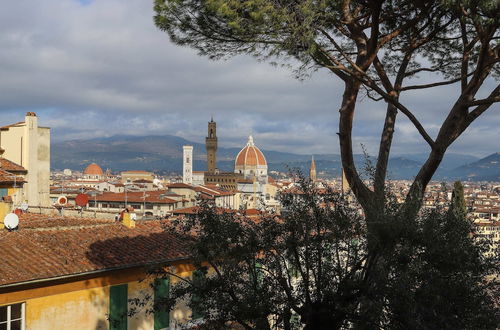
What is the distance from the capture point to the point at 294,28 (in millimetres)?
8625

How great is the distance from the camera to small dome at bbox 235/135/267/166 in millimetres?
147750

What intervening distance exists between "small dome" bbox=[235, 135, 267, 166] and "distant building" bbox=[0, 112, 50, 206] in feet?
391

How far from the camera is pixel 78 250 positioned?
11.4m

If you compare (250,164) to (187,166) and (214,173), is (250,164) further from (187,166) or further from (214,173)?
(187,166)

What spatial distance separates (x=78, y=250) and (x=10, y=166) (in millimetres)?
15273

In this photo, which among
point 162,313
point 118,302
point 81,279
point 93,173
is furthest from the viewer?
point 93,173

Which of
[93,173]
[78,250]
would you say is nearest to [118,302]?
[78,250]

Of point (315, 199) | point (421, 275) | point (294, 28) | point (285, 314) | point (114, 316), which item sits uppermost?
point (294, 28)

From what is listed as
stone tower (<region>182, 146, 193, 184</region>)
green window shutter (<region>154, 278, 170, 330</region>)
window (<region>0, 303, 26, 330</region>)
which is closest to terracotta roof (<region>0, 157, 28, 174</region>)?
green window shutter (<region>154, 278, 170, 330</region>)

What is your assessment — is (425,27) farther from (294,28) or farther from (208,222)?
(208,222)

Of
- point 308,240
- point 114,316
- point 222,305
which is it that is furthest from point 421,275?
point 114,316

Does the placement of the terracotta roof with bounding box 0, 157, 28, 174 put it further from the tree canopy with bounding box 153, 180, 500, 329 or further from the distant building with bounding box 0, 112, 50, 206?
the tree canopy with bounding box 153, 180, 500, 329

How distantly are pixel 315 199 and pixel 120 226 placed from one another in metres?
7.76

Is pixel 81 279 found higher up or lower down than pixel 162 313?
higher up
